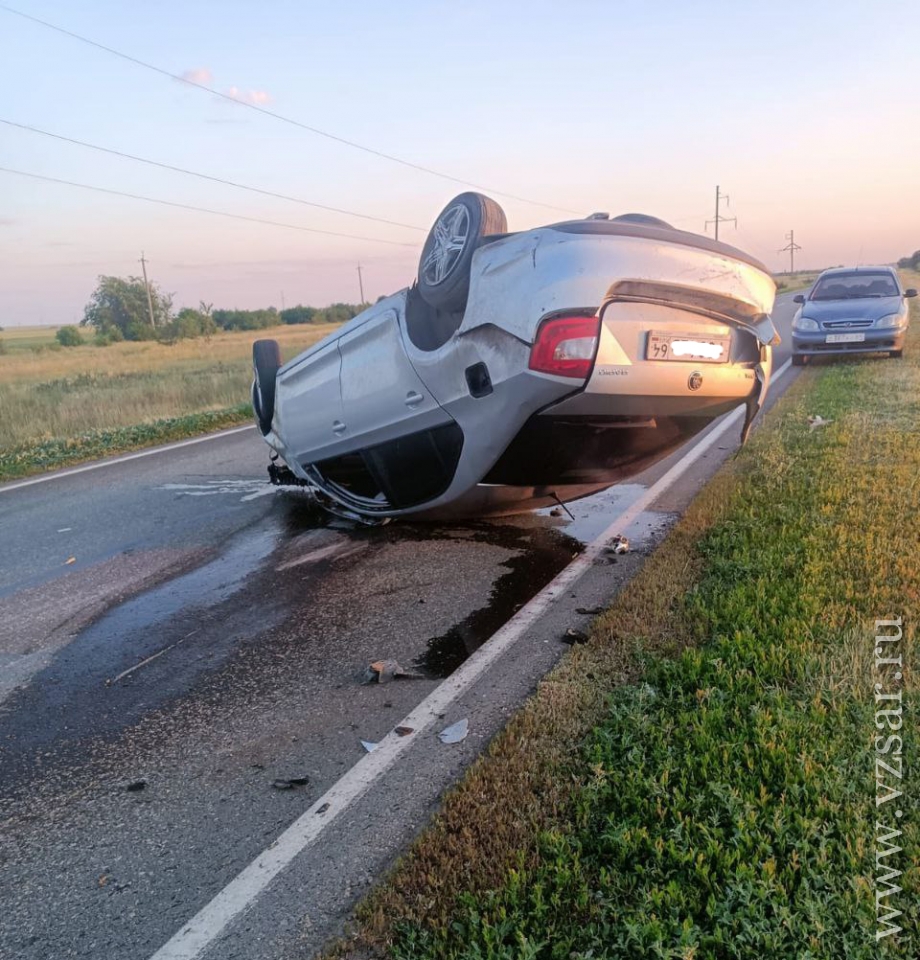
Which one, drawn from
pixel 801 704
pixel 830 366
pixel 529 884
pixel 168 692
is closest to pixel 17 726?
pixel 168 692

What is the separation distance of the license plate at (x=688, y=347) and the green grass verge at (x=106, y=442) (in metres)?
7.82

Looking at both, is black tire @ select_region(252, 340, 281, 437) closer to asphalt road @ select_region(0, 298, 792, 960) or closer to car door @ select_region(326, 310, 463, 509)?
asphalt road @ select_region(0, 298, 792, 960)

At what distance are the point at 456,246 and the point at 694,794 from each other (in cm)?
305

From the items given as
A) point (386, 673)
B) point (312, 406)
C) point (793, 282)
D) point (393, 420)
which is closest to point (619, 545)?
point (393, 420)

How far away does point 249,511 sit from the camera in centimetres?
671

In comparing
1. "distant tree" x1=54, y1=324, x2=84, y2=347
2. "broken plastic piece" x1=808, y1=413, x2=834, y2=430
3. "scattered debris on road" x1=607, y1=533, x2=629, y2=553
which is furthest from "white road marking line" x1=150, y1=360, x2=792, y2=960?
"distant tree" x1=54, y1=324, x2=84, y2=347

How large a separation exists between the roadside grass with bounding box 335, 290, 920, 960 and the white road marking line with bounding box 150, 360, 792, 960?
0.37m

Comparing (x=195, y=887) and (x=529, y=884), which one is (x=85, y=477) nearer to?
(x=195, y=887)

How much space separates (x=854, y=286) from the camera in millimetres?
14672

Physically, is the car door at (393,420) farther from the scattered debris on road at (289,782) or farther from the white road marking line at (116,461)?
the white road marking line at (116,461)

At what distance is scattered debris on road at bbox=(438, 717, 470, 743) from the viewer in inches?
118

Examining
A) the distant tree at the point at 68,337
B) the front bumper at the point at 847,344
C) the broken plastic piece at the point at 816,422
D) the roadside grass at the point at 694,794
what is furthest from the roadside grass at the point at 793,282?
the distant tree at the point at 68,337

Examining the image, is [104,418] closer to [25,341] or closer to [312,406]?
[312,406]

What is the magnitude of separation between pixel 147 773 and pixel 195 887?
0.74 m
